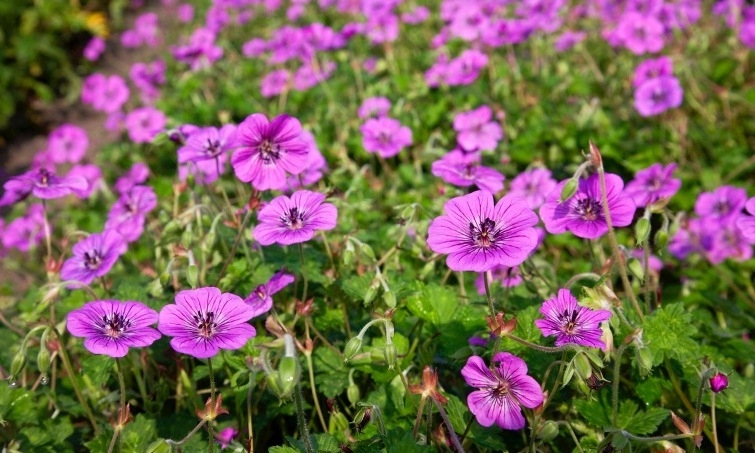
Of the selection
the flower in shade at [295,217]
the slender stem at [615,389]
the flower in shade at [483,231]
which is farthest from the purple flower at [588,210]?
the flower in shade at [295,217]

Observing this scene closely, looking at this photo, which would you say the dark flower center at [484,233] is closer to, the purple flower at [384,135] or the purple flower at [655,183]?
the purple flower at [655,183]

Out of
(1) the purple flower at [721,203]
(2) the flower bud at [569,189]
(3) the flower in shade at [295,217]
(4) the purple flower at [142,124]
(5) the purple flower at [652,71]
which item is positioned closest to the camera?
(2) the flower bud at [569,189]

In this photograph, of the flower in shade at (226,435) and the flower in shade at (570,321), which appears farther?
the flower in shade at (226,435)

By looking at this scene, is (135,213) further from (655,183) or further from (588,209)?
(655,183)

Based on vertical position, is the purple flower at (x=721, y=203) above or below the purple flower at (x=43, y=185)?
below

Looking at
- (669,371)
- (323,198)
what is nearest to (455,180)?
(323,198)

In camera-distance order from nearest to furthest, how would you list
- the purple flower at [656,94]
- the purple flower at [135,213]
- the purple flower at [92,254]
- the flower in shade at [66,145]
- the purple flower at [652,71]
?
the purple flower at [92,254], the purple flower at [135,213], the purple flower at [656,94], the purple flower at [652,71], the flower in shade at [66,145]

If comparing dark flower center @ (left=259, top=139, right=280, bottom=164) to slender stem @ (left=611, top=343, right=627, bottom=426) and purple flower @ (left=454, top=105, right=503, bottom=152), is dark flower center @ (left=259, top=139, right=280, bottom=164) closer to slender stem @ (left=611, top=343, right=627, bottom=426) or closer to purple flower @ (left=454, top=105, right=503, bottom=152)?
slender stem @ (left=611, top=343, right=627, bottom=426)

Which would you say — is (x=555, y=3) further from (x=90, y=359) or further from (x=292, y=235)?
(x=90, y=359)
